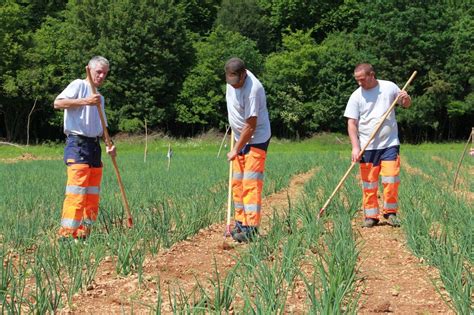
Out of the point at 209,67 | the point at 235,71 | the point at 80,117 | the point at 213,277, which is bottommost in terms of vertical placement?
the point at 213,277

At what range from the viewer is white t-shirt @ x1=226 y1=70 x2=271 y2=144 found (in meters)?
5.00

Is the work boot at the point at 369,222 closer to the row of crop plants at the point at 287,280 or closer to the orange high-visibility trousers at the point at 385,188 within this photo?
the orange high-visibility trousers at the point at 385,188

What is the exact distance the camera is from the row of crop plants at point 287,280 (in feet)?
8.63

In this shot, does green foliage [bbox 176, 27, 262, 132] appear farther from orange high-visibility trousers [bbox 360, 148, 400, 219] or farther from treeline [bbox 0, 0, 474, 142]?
orange high-visibility trousers [bbox 360, 148, 400, 219]

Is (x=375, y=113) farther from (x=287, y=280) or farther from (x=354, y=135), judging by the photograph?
(x=287, y=280)

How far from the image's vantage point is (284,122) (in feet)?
123

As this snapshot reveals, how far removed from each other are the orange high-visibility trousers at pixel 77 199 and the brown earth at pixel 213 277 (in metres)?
0.73

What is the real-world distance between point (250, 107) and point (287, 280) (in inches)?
79.6

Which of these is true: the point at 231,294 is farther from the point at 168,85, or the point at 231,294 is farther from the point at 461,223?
the point at 168,85

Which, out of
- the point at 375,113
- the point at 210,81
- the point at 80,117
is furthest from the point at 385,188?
the point at 210,81

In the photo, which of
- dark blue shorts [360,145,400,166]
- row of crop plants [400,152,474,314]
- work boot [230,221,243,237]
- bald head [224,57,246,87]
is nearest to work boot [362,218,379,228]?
row of crop plants [400,152,474,314]

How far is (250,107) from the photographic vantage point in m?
5.00

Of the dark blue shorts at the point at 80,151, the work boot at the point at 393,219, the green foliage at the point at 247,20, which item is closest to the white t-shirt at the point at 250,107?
the dark blue shorts at the point at 80,151

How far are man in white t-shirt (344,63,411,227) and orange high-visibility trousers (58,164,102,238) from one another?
253 cm
